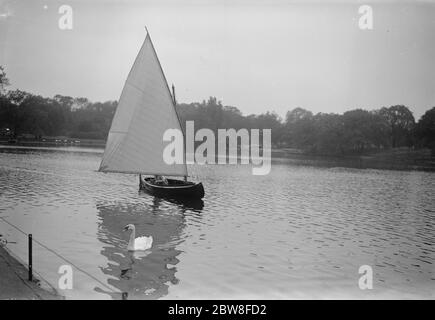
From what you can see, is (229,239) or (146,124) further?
(146,124)

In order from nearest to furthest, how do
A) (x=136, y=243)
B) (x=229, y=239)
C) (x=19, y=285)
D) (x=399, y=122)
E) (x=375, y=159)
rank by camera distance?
(x=19, y=285) → (x=136, y=243) → (x=229, y=239) → (x=375, y=159) → (x=399, y=122)

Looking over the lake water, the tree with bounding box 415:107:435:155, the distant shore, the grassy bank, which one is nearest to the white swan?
the lake water

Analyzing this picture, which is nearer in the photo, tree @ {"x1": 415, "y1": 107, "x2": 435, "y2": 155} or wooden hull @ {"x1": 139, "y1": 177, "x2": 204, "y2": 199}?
wooden hull @ {"x1": 139, "y1": 177, "x2": 204, "y2": 199}

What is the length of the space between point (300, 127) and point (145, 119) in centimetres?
9281

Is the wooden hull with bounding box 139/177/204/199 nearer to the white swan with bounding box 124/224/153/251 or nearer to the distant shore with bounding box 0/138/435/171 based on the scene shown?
the white swan with bounding box 124/224/153/251

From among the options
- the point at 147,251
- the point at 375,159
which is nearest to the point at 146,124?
the point at 147,251

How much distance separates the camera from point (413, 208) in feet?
102

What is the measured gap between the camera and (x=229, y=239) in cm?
1986

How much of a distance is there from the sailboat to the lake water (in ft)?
7.49

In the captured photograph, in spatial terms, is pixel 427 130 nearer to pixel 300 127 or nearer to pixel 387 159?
pixel 387 159

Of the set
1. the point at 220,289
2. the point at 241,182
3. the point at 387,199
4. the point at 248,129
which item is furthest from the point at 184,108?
the point at 220,289

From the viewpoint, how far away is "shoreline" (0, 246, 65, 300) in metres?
9.05
